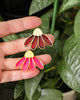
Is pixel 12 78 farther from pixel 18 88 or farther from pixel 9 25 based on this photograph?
pixel 9 25

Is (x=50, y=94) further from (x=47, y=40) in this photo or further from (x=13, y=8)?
(x=13, y=8)

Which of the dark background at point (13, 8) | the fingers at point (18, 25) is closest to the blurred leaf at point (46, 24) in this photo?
the fingers at point (18, 25)

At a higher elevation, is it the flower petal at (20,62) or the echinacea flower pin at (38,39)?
the echinacea flower pin at (38,39)

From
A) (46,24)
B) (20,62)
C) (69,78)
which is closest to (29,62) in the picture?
(20,62)

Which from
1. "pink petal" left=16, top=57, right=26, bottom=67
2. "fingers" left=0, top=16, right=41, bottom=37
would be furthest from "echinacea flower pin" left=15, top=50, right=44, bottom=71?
"fingers" left=0, top=16, right=41, bottom=37

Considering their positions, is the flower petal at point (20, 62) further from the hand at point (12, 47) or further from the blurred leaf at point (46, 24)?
the blurred leaf at point (46, 24)

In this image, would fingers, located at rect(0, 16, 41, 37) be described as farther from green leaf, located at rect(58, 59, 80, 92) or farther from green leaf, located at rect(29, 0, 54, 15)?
green leaf, located at rect(58, 59, 80, 92)
